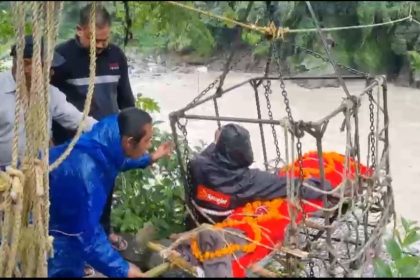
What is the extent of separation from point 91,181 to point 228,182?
0.80 meters

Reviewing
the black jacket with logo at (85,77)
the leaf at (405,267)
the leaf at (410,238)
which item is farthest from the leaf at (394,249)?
the black jacket with logo at (85,77)

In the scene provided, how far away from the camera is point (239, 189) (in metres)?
3.50

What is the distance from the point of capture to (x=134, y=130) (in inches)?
116

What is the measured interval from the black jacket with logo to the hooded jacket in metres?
0.77

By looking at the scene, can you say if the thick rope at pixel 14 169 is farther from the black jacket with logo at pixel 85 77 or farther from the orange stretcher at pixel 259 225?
the black jacket with logo at pixel 85 77

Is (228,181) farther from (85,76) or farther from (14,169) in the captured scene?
(14,169)

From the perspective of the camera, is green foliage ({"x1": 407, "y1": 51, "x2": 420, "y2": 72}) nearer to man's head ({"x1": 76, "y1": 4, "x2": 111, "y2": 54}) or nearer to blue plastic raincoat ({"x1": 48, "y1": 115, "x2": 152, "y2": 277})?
man's head ({"x1": 76, "y1": 4, "x2": 111, "y2": 54})

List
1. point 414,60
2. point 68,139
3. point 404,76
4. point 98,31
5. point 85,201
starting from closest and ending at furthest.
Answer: point 85,201 → point 98,31 → point 68,139 → point 414,60 → point 404,76

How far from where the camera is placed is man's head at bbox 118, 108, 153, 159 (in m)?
2.95

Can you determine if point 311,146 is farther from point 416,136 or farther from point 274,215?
point 274,215

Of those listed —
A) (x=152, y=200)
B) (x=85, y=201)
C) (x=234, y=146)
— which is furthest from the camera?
(x=152, y=200)

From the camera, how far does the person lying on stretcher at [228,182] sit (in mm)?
3475

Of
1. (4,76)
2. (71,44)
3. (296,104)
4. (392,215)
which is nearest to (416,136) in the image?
(296,104)

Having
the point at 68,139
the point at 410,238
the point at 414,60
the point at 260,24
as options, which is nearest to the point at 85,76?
the point at 68,139
